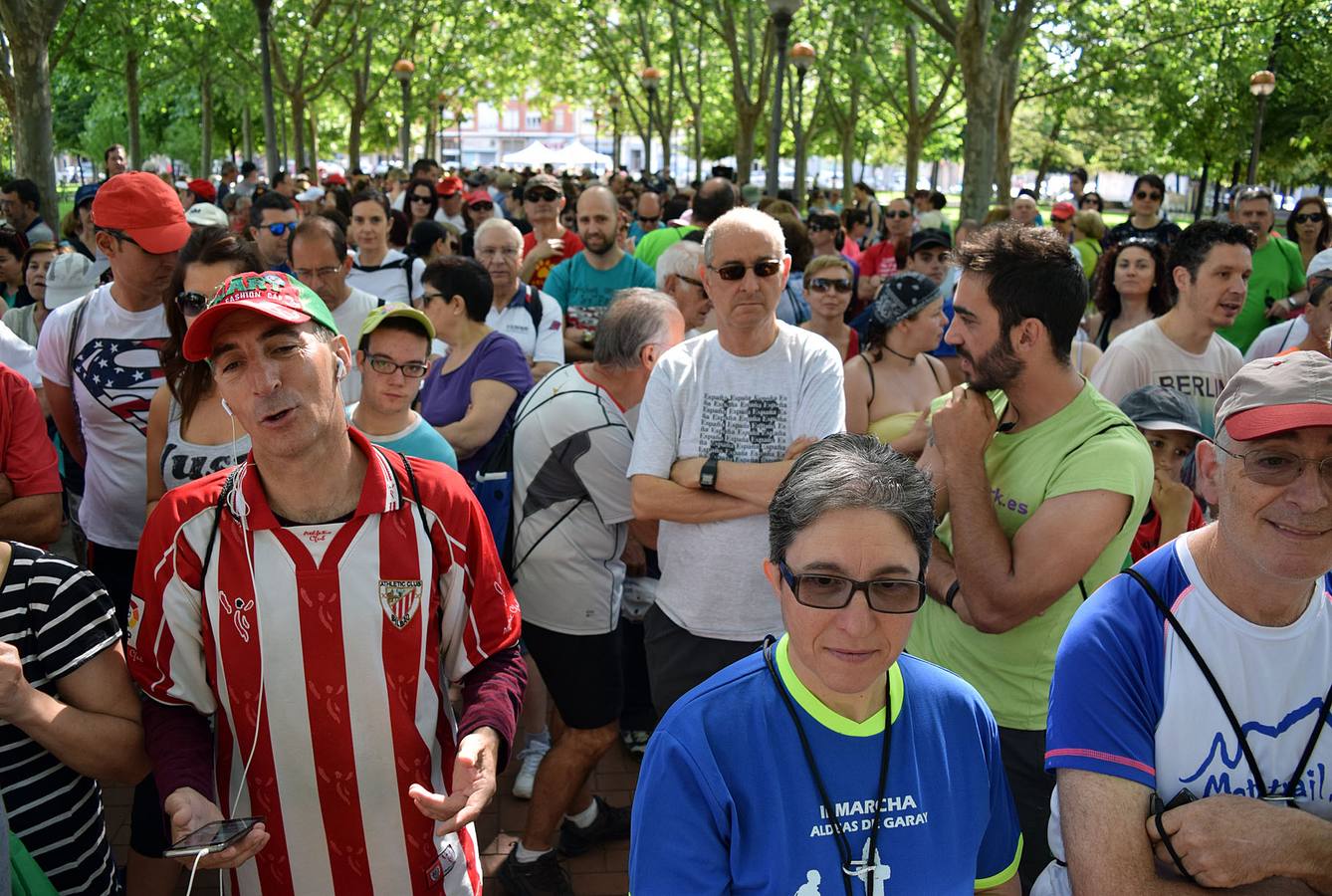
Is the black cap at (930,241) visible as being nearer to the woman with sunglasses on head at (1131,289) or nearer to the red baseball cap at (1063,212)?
the woman with sunglasses on head at (1131,289)

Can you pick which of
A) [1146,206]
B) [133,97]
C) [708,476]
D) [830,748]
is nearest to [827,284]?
[708,476]

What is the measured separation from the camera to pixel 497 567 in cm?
253

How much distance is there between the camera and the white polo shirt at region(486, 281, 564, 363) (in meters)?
6.16

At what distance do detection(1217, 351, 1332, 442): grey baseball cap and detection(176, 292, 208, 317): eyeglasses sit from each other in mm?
3037

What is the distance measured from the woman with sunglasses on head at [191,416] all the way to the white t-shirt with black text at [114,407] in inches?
11.5

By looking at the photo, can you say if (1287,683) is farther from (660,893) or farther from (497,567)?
(497,567)

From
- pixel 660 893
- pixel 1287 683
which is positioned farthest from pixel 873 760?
pixel 1287 683

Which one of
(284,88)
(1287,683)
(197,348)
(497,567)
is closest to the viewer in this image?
(1287,683)

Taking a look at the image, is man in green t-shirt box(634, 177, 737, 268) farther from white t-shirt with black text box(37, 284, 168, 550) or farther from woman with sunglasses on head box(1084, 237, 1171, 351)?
white t-shirt with black text box(37, 284, 168, 550)

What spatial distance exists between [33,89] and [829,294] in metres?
11.2

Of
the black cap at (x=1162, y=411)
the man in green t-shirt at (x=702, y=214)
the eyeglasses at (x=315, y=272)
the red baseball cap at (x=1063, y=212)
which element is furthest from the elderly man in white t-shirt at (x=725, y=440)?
the red baseball cap at (x=1063, y=212)

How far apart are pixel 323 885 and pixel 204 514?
851 millimetres

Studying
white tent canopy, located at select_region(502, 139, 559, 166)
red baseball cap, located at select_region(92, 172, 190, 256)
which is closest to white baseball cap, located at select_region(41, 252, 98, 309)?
red baseball cap, located at select_region(92, 172, 190, 256)

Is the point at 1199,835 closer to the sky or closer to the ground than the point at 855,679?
Result: closer to the ground
